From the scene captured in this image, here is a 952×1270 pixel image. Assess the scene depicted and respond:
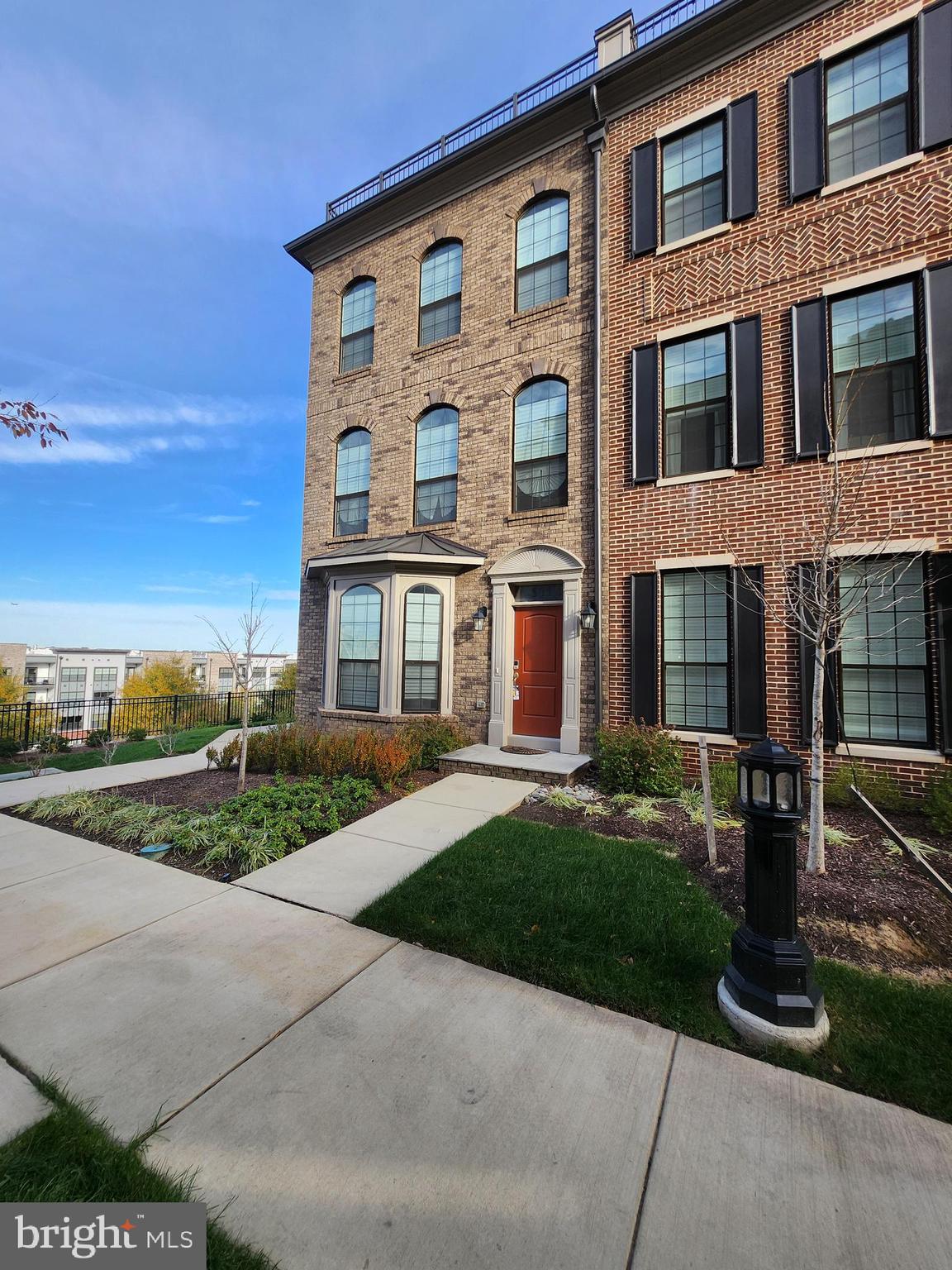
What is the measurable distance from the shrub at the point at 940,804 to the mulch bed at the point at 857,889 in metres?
0.12

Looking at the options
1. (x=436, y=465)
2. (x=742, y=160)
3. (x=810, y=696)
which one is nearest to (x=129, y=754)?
(x=436, y=465)

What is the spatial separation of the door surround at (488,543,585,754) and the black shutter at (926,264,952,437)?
4632 mm

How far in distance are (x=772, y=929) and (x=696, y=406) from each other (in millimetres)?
7426

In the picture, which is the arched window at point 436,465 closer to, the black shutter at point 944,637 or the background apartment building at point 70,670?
the black shutter at point 944,637

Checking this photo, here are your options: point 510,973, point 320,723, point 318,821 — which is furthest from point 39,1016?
point 320,723

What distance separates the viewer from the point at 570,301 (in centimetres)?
898

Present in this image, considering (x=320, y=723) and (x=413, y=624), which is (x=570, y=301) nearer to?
(x=413, y=624)

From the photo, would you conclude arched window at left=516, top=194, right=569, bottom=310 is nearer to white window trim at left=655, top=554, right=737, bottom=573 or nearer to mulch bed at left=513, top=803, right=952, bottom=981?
white window trim at left=655, top=554, right=737, bottom=573

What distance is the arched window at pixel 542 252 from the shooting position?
9.30 metres

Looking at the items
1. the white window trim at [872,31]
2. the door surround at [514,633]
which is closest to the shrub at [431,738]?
the door surround at [514,633]

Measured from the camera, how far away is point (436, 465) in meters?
10.4

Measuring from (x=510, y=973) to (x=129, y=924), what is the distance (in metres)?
2.61

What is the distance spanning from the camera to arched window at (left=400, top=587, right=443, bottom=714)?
9523mm

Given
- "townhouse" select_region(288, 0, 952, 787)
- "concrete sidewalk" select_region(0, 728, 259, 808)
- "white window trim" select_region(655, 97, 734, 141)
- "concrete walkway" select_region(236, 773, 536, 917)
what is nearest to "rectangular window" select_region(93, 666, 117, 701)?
"concrete sidewalk" select_region(0, 728, 259, 808)
